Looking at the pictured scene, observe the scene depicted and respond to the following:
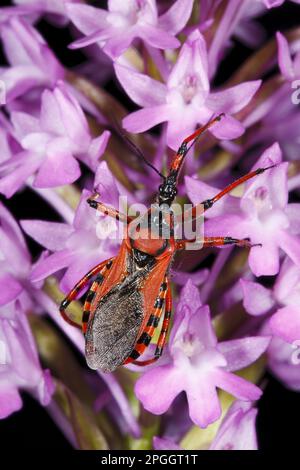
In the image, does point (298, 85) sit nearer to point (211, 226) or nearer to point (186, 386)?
point (211, 226)

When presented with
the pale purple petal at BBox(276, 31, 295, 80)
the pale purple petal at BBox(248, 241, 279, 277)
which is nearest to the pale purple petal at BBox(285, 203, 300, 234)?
the pale purple petal at BBox(248, 241, 279, 277)

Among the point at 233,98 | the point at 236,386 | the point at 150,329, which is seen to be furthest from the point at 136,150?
the point at 236,386

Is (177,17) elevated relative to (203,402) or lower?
elevated

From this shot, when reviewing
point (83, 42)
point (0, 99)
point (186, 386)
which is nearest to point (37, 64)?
point (0, 99)

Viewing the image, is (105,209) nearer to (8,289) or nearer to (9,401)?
(8,289)

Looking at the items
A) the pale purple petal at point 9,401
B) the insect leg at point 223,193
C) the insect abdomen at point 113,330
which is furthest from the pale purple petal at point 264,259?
the pale purple petal at point 9,401

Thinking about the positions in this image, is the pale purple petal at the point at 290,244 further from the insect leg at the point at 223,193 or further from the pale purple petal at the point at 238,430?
the pale purple petal at the point at 238,430

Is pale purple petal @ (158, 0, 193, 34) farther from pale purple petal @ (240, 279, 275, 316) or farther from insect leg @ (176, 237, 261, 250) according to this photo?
pale purple petal @ (240, 279, 275, 316)
